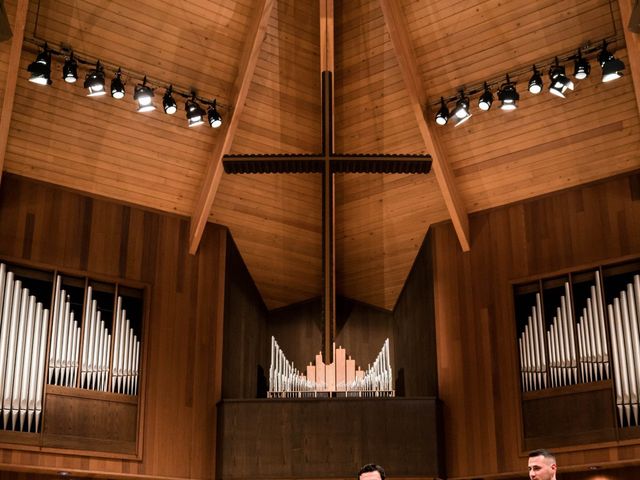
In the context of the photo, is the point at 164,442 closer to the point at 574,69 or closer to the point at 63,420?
the point at 63,420

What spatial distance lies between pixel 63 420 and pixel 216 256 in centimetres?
261

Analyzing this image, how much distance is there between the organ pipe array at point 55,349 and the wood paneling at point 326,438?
48.5 inches

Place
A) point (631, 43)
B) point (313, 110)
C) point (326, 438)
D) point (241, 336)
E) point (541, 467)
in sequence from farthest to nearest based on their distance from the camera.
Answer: point (241, 336) → point (313, 110) → point (326, 438) → point (631, 43) → point (541, 467)

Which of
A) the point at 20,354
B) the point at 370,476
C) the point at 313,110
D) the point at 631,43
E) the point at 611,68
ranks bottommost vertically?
the point at 370,476

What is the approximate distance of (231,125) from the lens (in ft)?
33.4

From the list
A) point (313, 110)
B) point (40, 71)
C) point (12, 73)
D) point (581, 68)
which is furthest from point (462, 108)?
point (12, 73)

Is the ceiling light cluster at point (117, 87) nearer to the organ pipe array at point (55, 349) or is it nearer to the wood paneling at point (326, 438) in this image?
the organ pipe array at point (55, 349)

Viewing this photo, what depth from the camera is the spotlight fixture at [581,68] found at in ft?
29.8

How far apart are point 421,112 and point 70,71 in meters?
3.56

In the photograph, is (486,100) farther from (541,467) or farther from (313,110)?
(541,467)

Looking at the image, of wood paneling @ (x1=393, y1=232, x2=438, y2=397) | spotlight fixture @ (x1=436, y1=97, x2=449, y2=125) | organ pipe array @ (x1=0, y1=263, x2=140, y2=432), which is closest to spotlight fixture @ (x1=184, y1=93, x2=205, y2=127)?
organ pipe array @ (x1=0, y1=263, x2=140, y2=432)

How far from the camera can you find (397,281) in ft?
40.4

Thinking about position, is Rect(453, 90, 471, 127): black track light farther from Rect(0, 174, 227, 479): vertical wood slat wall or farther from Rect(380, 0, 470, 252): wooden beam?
Rect(0, 174, 227, 479): vertical wood slat wall

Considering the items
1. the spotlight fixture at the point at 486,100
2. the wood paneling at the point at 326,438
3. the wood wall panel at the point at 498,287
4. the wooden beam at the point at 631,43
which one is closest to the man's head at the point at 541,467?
the wooden beam at the point at 631,43
